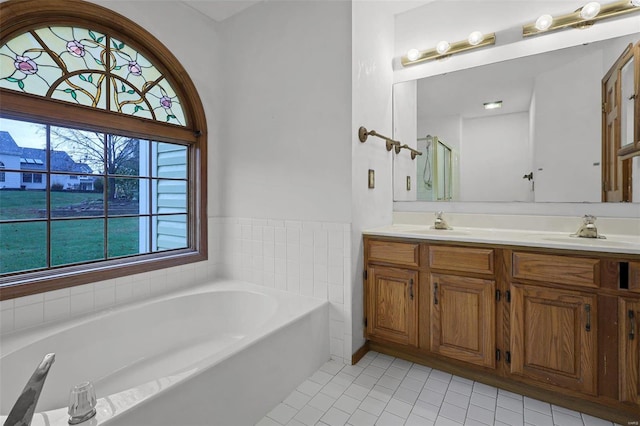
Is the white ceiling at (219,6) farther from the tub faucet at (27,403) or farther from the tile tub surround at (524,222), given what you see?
the tub faucet at (27,403)

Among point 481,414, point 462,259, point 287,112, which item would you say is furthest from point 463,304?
point 287,112

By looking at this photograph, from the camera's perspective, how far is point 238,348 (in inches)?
58.3

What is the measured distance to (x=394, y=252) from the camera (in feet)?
6.85

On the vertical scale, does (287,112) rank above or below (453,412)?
above

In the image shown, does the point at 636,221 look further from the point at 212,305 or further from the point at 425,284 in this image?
the point at 212,305

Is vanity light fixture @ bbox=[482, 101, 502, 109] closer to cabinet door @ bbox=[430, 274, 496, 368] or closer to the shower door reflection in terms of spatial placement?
the shower door reflection

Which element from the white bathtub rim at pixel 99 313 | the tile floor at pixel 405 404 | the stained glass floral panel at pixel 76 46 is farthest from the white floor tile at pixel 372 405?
the stained glass floral panel at pixel 76 46

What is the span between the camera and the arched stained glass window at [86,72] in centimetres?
174

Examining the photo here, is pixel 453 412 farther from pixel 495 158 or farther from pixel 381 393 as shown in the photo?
pixel 495 158

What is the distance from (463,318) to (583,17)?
6.71 ft

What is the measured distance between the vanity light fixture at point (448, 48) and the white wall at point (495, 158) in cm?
54

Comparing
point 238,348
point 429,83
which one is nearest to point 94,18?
point 238,348

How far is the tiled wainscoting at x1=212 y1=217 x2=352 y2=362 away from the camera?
2.11 m

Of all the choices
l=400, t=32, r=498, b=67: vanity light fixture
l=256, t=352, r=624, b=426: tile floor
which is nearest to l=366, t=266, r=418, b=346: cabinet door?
l=256, t=352, r=624, b=426: tile floor
